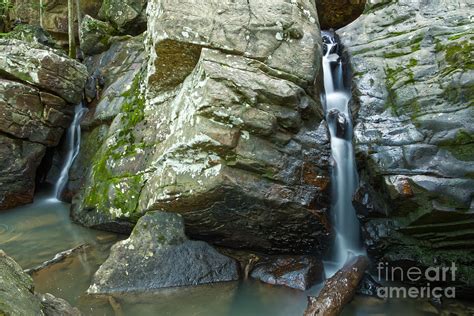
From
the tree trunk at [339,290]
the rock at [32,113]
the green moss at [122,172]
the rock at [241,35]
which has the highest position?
the rock at [241,35]

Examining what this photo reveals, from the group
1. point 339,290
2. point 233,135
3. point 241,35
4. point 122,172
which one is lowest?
point 339,290

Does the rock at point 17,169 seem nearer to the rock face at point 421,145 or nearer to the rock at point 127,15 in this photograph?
the rock at point 127,15

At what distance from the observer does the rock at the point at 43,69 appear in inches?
364

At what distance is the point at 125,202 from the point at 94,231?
1.18 metres

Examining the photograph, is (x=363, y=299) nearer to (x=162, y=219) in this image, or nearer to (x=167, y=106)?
(x=162, y=219)

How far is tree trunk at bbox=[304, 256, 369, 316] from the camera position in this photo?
15.9 feet

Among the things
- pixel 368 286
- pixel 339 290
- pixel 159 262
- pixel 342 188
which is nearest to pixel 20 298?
pixel 159 262

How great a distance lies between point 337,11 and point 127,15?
262 inches

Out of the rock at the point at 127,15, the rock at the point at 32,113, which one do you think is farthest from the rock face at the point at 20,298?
the rock at the point at 127,15

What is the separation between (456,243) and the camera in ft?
17.1

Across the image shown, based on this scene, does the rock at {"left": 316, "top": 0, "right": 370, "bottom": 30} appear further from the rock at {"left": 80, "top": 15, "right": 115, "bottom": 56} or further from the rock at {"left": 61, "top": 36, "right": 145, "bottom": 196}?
the rock at {"left": 80, "top": 15, "right": 115, "bottom": 56}

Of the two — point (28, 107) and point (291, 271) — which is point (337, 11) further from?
point (28, 107)

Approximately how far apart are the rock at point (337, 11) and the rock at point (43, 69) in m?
6.94

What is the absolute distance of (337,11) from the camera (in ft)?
36.4
